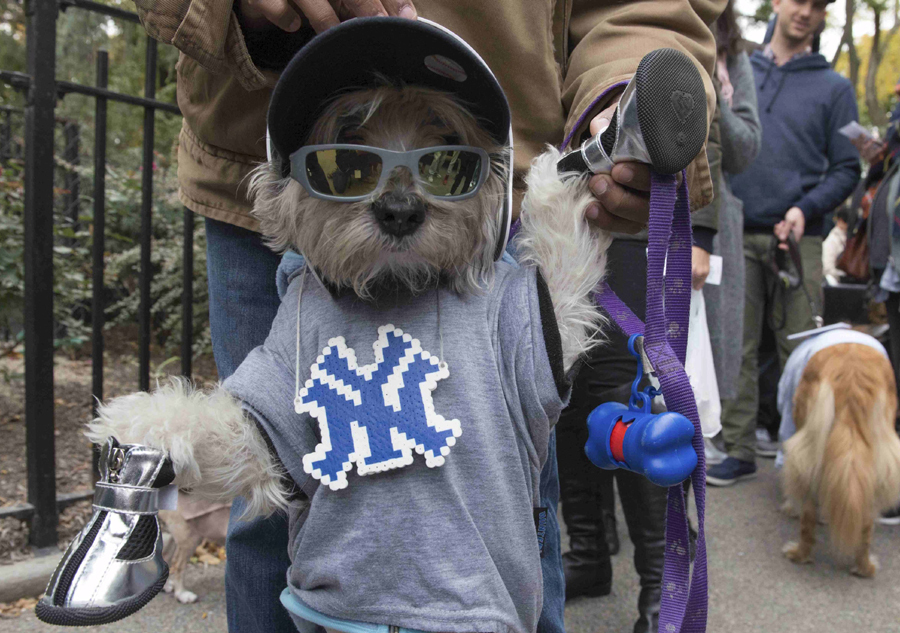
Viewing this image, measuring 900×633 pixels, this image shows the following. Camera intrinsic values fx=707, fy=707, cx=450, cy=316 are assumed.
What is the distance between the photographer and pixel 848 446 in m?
3.27

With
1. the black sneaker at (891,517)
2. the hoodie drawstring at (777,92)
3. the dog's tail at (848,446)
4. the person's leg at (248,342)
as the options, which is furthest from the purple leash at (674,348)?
the hoodie drawstring at (777,92)

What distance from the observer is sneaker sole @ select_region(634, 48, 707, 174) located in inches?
45.1

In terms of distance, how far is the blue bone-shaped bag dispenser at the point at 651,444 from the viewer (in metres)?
1.20

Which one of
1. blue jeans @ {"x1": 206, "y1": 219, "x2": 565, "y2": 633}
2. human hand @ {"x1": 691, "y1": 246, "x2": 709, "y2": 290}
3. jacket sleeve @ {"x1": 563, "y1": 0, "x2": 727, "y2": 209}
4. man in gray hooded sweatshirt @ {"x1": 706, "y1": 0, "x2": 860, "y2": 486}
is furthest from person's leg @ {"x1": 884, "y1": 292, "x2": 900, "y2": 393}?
blue jeans @ {"x1": 206, "y1": 219, "x2": 565, "y2": 633}

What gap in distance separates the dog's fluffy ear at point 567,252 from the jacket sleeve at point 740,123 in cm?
231

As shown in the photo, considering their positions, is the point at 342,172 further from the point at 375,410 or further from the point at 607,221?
the point at 607,221

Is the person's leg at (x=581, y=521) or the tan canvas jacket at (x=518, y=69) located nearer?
the tan canvas jacket at (x=518, y=69)

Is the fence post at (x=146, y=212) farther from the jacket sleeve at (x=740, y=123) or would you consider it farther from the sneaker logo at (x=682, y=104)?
the sneaker logo at (x=682, y=104)

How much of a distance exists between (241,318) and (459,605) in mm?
905

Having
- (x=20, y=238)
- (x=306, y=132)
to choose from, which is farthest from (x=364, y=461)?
(x=20, y=238)

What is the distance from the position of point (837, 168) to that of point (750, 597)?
2.88 meters

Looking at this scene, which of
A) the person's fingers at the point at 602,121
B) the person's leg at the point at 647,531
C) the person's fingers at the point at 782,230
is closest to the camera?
the person's fingers at the point at 602,121

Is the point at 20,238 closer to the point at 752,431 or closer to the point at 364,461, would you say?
the point at 364,461

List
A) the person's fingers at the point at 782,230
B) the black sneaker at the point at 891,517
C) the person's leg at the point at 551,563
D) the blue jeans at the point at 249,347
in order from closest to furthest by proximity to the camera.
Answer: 1. the person's leg at the point at 551,563
2. the blue jeans at the point at 249,347
3. the black sneaker at the point at 891,517
4. the person's fingers at the point at 782,230
